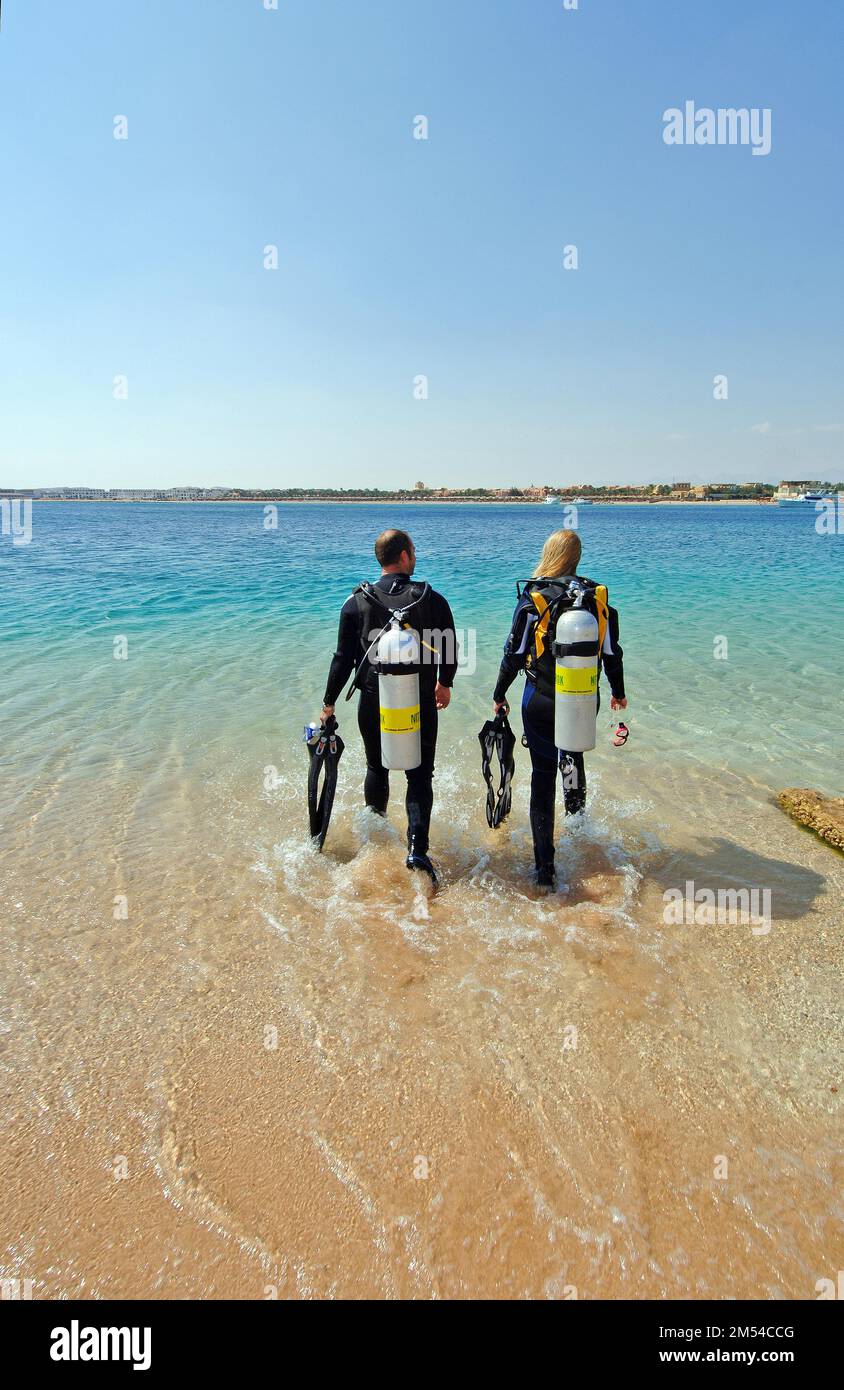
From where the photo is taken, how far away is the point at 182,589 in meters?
20.1

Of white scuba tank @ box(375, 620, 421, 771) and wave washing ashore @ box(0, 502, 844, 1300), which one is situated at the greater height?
white scuba tank @ box(375, 620, 421, 771)

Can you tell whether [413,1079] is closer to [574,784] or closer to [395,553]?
[574,784]

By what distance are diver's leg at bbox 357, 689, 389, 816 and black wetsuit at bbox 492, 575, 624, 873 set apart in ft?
2.92

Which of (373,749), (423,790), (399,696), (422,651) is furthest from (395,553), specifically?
(423,790)

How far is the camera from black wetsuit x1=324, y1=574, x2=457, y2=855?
4.14m

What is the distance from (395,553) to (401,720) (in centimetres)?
114

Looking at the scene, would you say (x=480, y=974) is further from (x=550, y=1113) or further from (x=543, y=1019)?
(x=550, y=1113)

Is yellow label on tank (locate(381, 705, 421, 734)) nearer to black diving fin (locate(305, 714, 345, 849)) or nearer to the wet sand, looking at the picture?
black diving fin (locate(305, 714, 345, 849))

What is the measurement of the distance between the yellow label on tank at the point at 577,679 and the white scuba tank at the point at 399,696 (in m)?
0.94

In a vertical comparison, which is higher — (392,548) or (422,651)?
(392,548)

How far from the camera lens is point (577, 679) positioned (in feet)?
12.8

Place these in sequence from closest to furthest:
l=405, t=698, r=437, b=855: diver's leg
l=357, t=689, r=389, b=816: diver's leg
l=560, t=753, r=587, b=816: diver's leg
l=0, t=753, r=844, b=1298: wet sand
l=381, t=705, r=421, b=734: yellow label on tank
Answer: l=0, t=753, r=844, b=1298: wet sand
l=381, t=705, r=421, b=734: yellow label on tank
l=405, t=698, r=437, b=855: diver's leg
l=357, t=689, r=389, b=816: diver's leg
l=560, t=753, r=587, b=816: diver's leg

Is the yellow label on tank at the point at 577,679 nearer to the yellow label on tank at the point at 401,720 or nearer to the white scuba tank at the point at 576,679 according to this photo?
the white scuba tank at the point at 576,679

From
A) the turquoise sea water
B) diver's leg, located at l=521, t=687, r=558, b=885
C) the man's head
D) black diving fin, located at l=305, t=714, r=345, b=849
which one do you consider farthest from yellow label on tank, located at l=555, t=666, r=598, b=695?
the turquoise sea water
